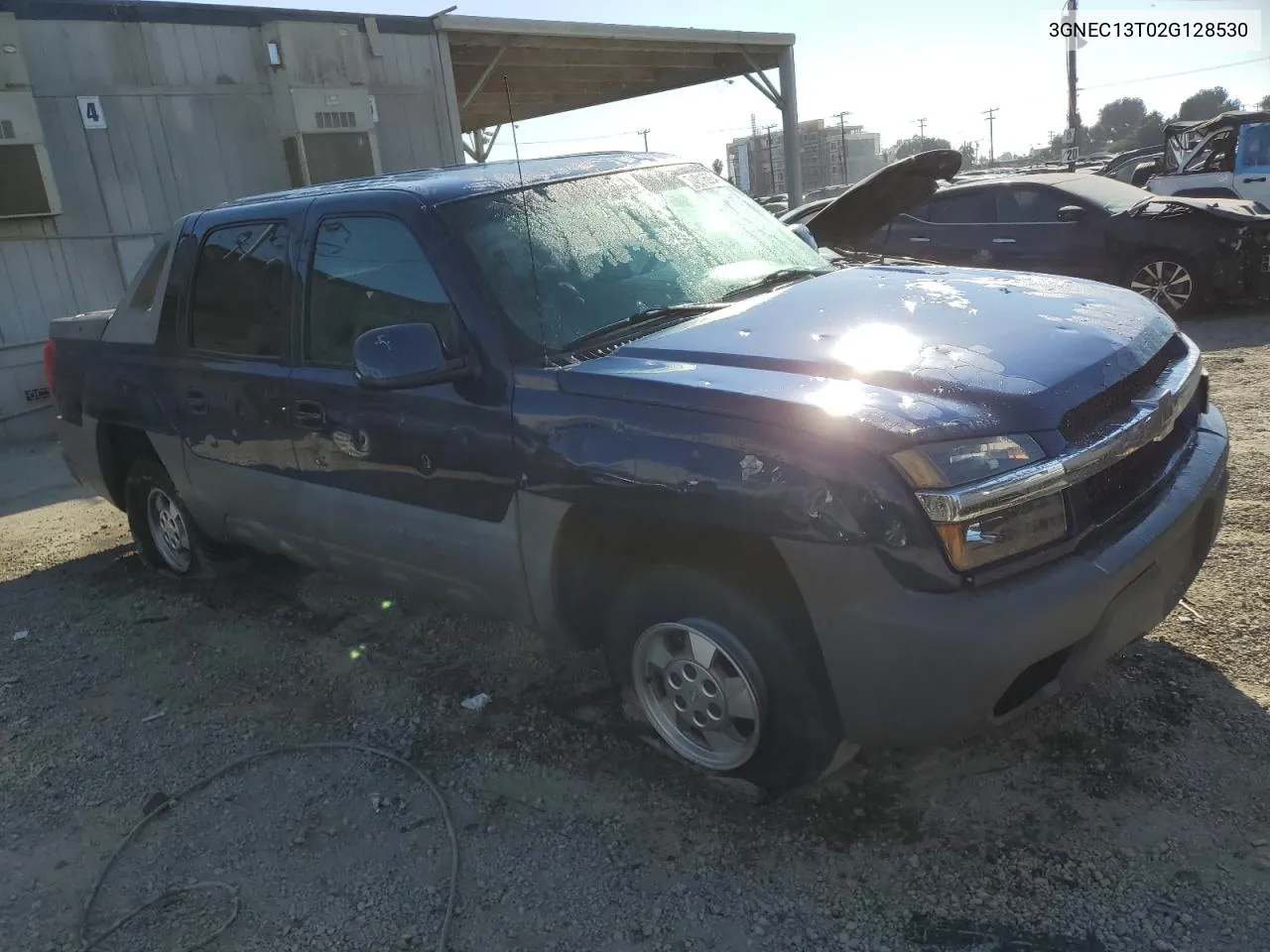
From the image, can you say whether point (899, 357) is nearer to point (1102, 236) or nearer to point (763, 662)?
point (763, 662)

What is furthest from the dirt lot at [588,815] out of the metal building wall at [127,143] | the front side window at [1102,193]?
the metal building wall at [127,143]

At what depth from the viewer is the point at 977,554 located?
2.17 metres

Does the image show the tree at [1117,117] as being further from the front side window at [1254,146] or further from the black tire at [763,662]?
the black tire at [763,662]

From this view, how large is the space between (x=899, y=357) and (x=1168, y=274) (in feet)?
25.3

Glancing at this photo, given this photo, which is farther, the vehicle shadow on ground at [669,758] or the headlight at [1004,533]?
the vehicle shadow on ground at [669,758]

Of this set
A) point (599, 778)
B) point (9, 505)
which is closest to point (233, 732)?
point (599, 778)

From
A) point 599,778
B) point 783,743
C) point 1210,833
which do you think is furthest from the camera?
point 599,778

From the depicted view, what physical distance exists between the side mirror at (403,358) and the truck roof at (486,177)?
1.94 ft

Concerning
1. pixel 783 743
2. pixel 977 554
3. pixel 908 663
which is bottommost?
pixel 783 743

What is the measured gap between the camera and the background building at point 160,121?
29.5 feet

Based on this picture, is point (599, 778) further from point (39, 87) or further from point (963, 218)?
point (39, 87)

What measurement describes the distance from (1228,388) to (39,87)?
1056cm

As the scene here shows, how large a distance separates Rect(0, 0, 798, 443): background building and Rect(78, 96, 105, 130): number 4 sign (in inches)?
0.4

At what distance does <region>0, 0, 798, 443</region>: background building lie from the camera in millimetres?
8992
